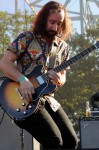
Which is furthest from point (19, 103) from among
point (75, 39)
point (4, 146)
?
point (75, 39)

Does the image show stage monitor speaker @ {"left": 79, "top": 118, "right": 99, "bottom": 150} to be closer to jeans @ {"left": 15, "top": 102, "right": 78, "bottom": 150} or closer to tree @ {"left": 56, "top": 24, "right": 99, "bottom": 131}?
jeans @ {"left": 15, "top": 102, "right": 78, "bottom": 150}

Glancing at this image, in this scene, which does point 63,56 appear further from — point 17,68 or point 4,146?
point 4,146

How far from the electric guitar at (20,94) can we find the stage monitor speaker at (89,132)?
175 centimetres

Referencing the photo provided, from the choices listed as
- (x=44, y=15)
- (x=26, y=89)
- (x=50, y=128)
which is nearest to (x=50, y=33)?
(x=44, y=15)

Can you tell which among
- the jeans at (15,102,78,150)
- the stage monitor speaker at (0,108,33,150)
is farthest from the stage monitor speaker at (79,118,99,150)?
the jeans at (15,102,78,150)

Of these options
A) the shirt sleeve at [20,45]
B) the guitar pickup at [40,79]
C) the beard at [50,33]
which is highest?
the beard at [50,33]

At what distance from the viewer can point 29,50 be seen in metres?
2.82

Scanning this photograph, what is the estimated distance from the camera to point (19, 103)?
2715 millimetres

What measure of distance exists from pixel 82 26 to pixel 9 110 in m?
12.4

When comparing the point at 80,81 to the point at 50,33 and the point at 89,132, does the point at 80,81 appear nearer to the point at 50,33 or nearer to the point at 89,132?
the point at 89,132

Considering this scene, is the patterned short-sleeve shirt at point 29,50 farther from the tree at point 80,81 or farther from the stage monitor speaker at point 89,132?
the tree at point 80,81

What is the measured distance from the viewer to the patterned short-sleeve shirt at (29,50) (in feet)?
9.20

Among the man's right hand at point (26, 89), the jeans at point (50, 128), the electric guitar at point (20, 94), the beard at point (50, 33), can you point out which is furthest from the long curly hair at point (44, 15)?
the jeans at point (50, 128)

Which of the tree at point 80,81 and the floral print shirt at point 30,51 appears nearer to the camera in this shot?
the floral print shirt at point 30,51
